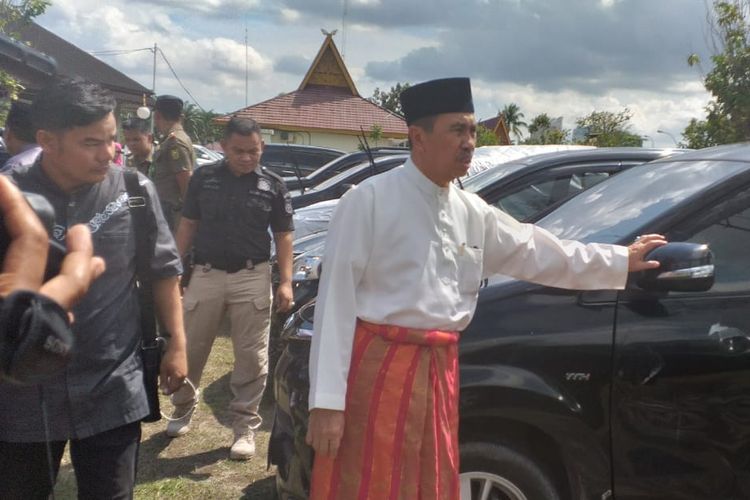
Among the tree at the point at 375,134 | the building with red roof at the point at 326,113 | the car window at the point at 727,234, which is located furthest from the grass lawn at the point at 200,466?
the building with red roof at the point at 326,113

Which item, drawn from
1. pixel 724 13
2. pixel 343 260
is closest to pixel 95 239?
pixel 343 260

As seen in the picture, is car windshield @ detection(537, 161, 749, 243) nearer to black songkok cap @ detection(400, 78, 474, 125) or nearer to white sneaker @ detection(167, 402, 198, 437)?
black songkok cap @ detection(400, 78, 474, 125)

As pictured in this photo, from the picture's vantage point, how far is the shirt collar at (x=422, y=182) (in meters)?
2.45

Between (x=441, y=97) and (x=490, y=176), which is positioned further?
(x=490, y=176)

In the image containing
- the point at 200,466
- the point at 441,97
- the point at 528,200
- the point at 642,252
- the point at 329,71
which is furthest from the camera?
the point at 329,71

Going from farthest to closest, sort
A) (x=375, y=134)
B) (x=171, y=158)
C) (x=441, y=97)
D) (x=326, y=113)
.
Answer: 1. (x=326, y=113)
2. (x=375, y=134)
3. (x=171, y=158)
4. (x=441, y=97)

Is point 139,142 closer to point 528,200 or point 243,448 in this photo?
point 243,448

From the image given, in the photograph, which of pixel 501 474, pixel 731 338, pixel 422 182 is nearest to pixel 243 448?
pixel 501 474

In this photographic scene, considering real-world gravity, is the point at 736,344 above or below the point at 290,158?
below

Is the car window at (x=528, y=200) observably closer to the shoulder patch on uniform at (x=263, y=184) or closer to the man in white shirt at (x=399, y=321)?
the shoulder patch on uniform at (x=263, y=184)

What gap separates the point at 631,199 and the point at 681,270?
72 centimetres

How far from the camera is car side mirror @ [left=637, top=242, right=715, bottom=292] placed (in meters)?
2.64

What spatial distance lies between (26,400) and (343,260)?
3.31ft

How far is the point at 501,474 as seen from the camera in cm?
288
